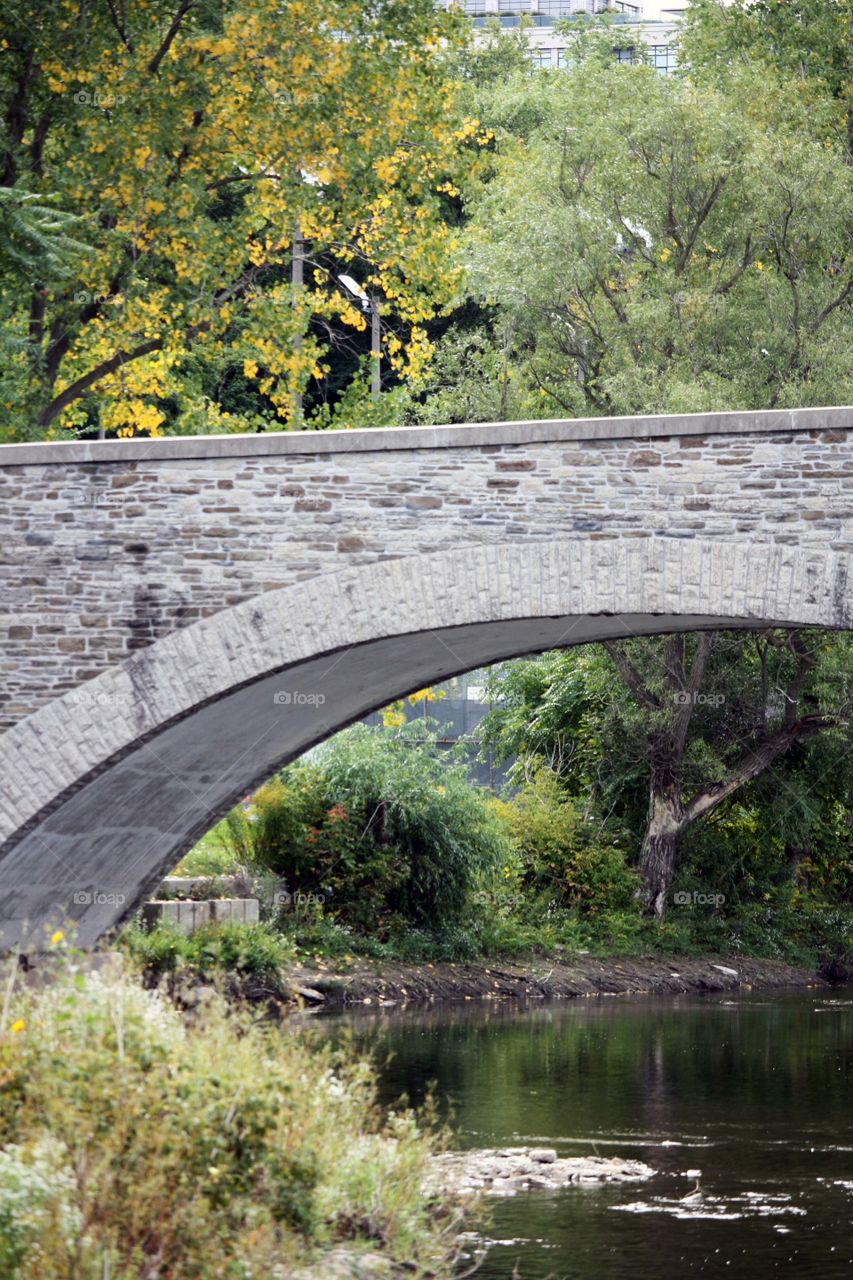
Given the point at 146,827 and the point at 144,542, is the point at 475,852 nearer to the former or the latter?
the point at 146,827

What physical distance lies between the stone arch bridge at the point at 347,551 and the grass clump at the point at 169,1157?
4083 mm

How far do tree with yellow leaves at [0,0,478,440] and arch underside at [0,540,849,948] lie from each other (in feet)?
14.3

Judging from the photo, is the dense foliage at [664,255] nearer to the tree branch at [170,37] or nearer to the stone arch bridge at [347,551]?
the tree branch at [170,37]

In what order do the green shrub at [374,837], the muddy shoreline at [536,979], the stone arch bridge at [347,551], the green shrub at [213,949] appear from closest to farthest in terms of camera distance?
1. the stone arch bridge at [347,551]
2. the green shrub at [213,949]
3. the muddy shoreline at [536,979]
4. the green shrub at [374,837]

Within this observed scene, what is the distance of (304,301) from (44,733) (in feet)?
27.7

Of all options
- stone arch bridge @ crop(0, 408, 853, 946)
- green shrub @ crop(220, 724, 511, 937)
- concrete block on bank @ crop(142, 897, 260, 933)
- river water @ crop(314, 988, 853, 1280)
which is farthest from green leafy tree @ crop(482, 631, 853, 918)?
stone arch bridge @ crop(0, 408, 853, 946)

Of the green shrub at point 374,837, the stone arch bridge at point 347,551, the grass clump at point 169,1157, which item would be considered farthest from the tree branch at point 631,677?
the grass clump at point 169,1157

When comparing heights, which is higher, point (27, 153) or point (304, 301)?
point (27, 153)

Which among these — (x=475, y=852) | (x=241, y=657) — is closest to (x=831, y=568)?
(x=241, y=657)

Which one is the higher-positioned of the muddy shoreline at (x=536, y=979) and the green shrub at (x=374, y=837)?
the green shrub at (x=374, y=837)

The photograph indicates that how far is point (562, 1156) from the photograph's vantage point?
12992 mm

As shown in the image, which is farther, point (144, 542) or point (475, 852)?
point (475, 852)

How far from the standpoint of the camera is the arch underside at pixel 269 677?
12070 millimetres

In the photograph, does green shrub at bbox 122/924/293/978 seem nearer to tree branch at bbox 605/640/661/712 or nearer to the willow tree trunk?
tree branch at bbox 605/640/661/712
